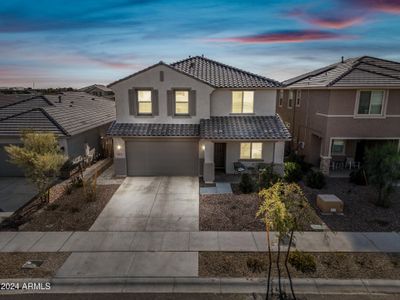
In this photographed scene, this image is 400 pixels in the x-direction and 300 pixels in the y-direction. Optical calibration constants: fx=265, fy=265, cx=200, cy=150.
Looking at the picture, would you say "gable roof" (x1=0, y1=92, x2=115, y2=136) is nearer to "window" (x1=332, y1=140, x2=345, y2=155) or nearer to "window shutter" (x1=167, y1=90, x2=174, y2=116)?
"window shutter" (x1=167, y1=90, x2=174, y2=116)

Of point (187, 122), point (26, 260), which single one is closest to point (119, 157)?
point (187, 122)

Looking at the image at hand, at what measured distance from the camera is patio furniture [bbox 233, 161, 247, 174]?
1666cm

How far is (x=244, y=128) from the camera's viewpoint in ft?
55.1

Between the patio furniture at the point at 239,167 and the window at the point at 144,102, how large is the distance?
260 inches

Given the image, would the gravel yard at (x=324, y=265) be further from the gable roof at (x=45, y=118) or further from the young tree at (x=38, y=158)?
the gable roof at (x=45, y=118)

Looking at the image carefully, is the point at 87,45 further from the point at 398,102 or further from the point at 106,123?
the point at 398,102

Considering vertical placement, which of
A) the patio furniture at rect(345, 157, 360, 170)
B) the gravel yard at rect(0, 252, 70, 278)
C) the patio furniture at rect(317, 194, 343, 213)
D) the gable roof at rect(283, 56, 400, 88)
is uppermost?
the gable roof at rect(283, 56, 400, 88)

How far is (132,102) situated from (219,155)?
6.92 metres

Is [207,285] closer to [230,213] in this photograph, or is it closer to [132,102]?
[230,213]

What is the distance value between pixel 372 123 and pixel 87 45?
802 inches

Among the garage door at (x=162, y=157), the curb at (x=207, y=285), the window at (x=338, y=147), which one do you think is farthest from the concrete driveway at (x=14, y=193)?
the window at (x=338, y=147)

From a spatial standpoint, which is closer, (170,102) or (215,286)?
(215,286)

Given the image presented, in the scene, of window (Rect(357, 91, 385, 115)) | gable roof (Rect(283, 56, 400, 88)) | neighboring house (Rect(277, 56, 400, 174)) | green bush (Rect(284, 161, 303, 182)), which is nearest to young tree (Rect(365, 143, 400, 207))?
neighboring house (Rect(277, 56, 400, 174))

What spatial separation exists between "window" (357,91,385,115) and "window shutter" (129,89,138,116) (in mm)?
14335
